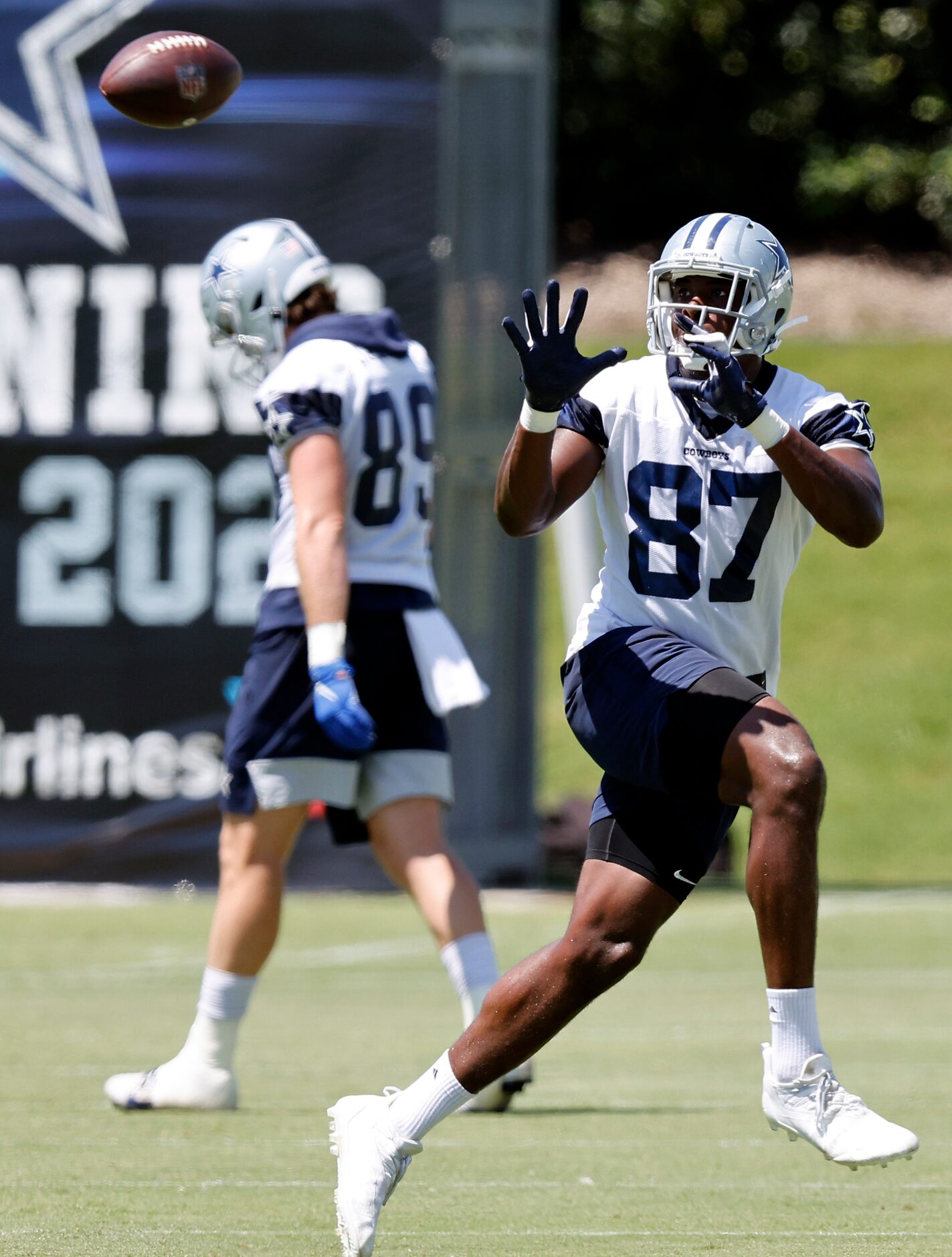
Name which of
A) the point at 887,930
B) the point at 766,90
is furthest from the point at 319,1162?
the point at 766,90

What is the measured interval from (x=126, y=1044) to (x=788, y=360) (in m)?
19.0

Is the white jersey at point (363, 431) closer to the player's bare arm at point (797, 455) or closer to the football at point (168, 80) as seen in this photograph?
the football at point (168, 80)

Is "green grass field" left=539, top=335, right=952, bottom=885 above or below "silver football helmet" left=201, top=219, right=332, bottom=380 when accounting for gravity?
below

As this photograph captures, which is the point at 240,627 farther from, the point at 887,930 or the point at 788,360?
the point at 788,360

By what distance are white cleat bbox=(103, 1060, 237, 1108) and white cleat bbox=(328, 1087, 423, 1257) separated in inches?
55.4

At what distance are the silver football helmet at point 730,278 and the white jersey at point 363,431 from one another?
147 cm

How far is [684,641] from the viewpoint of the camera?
391cm

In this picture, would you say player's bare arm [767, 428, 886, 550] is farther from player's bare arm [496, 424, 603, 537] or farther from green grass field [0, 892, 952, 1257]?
green grass field [0, 892, 952, 1257]

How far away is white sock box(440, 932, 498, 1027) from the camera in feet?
16.8

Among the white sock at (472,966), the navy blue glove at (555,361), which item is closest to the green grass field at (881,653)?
→ the white sock at (472,966)

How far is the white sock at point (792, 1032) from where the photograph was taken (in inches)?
140

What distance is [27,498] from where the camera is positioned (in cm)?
1080

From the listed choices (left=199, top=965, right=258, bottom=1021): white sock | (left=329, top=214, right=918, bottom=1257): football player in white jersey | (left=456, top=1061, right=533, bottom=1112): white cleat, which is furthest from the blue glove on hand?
(left=329, top=214, right=918, bottom=1257): football player in white jersey

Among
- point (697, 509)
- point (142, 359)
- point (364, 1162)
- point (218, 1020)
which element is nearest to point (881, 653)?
point (142, 359)
